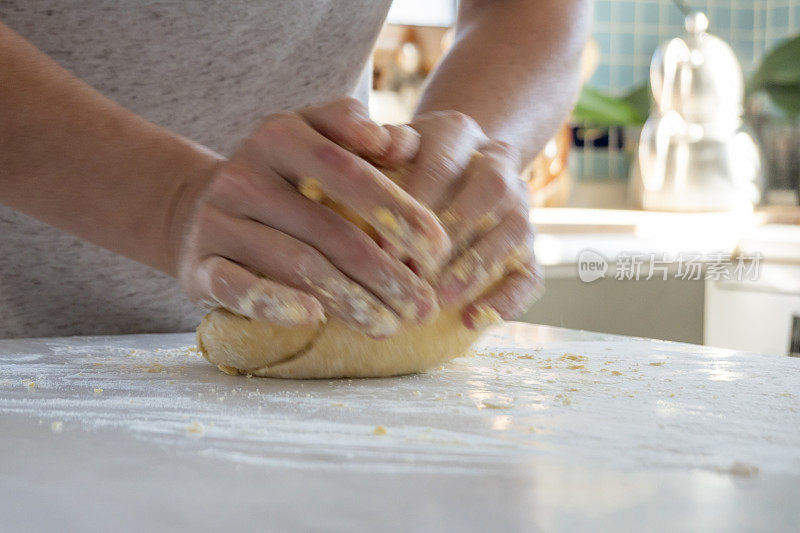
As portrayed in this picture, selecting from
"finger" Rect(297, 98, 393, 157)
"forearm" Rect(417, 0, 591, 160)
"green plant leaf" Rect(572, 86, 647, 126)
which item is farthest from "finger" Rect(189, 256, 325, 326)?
"green plant leaf" Rect(572, 86, 647, 126)

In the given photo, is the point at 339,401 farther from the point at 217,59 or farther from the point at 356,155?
the point at 217,59

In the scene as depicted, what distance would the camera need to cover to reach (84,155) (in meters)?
0.60

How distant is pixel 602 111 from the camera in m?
2.39

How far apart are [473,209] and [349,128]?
10 centimetres

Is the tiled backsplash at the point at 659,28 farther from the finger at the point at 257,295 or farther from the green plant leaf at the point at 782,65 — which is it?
the finger at the point at 257,295

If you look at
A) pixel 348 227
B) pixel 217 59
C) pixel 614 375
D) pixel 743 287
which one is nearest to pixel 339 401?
pixel 348 227

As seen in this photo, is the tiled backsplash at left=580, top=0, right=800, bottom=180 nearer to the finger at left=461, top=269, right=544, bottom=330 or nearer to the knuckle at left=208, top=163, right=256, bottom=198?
the finger at left=461, top=269, right=544, bottom=330

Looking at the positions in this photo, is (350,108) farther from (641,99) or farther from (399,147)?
(641,99)

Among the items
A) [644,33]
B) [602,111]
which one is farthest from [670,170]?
[644,33]

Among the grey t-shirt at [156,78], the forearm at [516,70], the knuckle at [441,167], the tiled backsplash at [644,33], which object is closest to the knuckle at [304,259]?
the knuckle at [441,167]

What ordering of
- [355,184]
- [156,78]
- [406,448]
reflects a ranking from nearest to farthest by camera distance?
[406,448] → [355,184] → [156,78]

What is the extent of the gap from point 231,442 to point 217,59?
61 cm

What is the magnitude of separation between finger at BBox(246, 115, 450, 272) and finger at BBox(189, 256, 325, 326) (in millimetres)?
66

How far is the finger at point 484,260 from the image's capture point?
0.59 m
